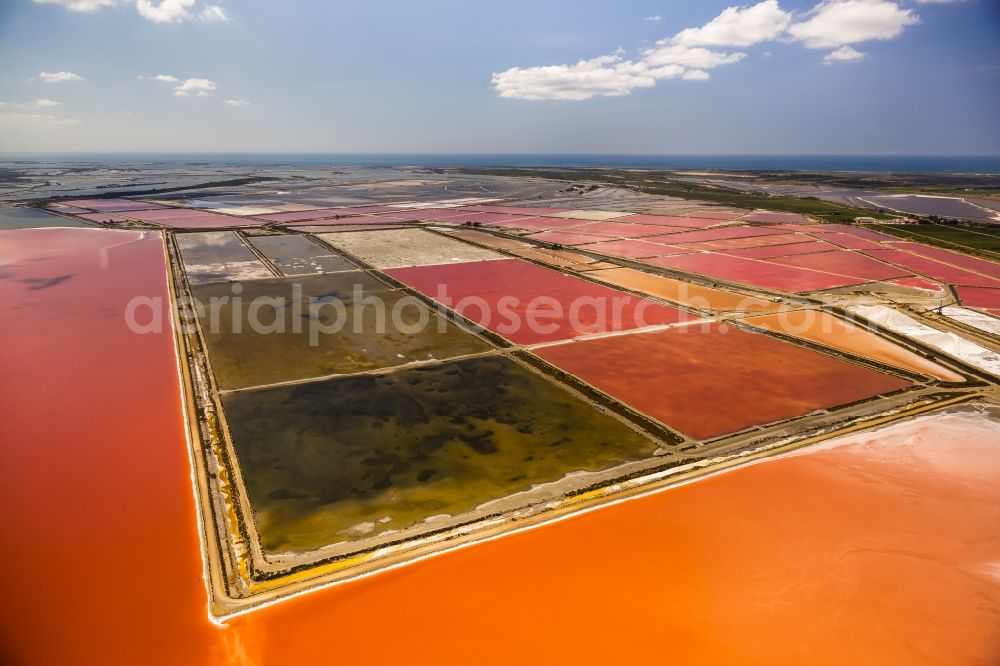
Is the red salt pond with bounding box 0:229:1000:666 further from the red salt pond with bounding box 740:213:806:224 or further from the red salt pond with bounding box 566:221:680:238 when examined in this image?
the red salt pond with bounding box 740:213:806:224

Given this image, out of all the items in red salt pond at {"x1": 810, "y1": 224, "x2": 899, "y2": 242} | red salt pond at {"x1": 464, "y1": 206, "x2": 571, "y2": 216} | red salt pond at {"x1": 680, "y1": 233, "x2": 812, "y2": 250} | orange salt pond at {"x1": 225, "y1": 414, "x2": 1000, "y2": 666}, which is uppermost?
red salt pond at {"x1": 464, "y1": 206, "x2": 571, "y2": 216}

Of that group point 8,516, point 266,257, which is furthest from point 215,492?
point 266,257

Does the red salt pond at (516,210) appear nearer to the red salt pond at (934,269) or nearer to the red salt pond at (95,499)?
the red salt pond at (934,269)

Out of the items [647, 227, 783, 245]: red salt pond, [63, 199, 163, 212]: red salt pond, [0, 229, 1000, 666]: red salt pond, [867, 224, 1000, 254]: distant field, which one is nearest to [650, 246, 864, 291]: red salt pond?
[647, 227, 783, 245]: red salt pond

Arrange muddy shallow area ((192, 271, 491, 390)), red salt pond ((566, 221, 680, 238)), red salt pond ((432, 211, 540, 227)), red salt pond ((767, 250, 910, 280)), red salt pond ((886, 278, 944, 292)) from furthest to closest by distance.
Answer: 1. red salt pond ((432, 211, 540, 227))
2. red salt pond ((566, 221, 680, 238))
3. red salt pond ((767, 250, 910, 280))
4. red salt pond ((886, 278, 944, 292))
5. muddy shallow area ((192, 271, 491, 390))

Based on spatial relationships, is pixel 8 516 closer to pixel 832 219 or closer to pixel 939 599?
pixel 939 599

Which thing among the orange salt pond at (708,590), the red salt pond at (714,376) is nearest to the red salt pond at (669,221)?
the red salt pond at (714,376)
